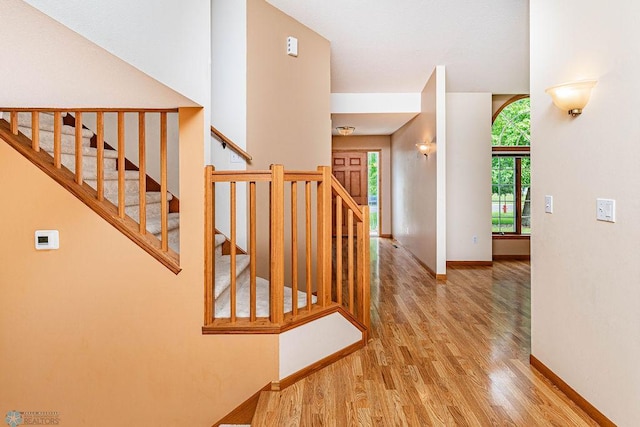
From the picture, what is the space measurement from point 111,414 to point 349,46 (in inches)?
165

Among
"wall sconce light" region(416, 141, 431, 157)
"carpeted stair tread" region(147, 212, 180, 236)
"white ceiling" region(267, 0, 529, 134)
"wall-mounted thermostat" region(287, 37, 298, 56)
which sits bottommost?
"carpeted stair tread" region(147, 212, 180, 236)

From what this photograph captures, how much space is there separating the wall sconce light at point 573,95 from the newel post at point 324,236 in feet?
4.30

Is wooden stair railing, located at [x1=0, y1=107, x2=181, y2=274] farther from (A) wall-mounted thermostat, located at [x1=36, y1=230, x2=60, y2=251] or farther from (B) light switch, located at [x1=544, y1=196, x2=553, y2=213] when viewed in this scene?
(B) light switch, located at [x1=544, y1=196, x2=553, y2=213]

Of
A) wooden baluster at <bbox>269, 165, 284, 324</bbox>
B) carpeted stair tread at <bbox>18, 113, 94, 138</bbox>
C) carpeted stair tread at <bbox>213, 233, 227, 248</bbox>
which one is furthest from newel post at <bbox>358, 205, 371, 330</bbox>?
carpeted stair tread at <bbox>18, 113, 94, 138</bbox>

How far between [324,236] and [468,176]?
4.26 m

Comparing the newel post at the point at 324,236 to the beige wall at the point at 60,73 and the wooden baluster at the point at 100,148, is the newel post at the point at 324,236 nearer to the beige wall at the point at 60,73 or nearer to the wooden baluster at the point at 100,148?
the beige wall at the point at 60,73

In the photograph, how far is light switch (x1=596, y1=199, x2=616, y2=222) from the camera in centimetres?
186

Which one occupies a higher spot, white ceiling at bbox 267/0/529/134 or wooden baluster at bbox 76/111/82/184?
white ceiling at bbox 267/0/529/134

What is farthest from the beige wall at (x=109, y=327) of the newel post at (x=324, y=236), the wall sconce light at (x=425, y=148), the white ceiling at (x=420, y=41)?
the wall sconce light at (x=425, y=148)

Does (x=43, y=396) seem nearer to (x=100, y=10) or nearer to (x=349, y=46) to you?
(x=100, y=10)

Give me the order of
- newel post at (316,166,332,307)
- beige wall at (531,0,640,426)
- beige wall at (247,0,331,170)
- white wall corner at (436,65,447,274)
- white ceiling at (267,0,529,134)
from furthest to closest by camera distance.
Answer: white wall corner at (436,65,447,274) → white ceiling at (267,0,529,134) → beige wall at (247,0,331,170) → newel post at (316,166,332,307) → beige wall at (531,0,640,426)

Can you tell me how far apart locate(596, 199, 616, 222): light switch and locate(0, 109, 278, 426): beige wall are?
180cm

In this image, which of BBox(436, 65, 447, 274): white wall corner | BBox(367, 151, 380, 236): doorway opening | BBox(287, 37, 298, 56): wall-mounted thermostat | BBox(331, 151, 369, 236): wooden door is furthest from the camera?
BBox(367, 151, 380, 236): doorway opening

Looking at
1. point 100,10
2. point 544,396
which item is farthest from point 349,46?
point 544,396
